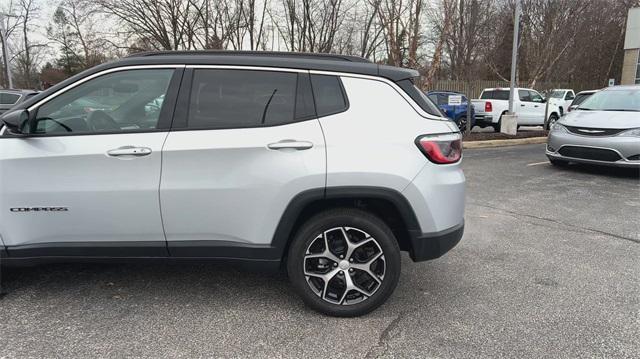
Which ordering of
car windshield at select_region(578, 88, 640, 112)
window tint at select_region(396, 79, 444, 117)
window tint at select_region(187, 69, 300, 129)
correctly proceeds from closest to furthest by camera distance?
window tint at select_region(187, 69, 300, 129)
window tint at select_region(396, 79, 444, 117)
car windshield at select_region(578, 88, 640, 112)

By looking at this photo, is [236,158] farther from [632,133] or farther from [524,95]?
[524,95]

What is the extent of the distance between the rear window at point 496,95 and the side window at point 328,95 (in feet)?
46.4

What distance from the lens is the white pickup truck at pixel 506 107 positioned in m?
15.1

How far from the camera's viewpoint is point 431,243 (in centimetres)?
305

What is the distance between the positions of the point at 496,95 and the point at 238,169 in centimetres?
1495

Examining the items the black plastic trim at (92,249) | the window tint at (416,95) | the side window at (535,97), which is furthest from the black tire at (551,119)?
the black plastic trim at (92,249)

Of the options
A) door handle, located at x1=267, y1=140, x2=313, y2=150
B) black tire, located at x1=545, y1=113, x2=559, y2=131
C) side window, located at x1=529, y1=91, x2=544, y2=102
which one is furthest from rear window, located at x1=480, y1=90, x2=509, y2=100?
door handle, located at x1=267, y1=140, x2=313, y2=150

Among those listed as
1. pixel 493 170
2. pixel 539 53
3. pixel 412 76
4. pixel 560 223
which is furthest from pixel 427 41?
pixel 412 76

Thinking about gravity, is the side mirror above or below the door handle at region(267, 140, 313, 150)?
above

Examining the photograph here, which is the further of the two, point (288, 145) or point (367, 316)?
point (367, 316)

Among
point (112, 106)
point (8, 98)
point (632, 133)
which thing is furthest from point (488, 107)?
point (8, 98)

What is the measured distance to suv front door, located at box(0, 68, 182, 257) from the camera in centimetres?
290

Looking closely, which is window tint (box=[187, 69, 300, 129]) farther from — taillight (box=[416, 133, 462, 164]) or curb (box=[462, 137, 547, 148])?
curb (box=[462, 137, 547, 148])

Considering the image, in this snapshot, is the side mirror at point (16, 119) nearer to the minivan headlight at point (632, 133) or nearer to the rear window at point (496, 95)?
the minivan headlight at point (632, 133)
